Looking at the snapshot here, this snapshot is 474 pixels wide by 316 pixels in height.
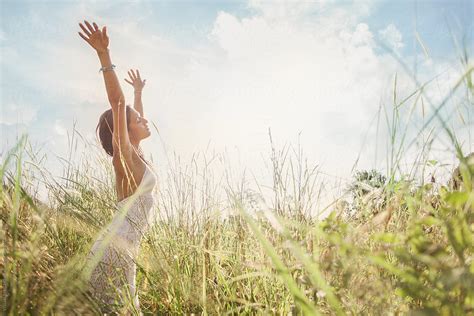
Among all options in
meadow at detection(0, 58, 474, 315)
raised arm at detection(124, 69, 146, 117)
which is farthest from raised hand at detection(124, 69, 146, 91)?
meadow at detection(0, 58, 474, 315)

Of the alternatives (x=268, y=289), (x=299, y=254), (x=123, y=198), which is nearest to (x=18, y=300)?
(x=299, y=254)

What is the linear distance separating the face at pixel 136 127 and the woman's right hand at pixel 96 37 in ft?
3.13

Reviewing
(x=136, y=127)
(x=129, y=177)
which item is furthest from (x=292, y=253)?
(x=136, y=127)

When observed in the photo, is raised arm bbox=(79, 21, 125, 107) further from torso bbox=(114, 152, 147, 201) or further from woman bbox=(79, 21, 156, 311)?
torso bbox=(114, 152, 147, 201)

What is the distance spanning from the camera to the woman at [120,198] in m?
1.77

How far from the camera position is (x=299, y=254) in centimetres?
77

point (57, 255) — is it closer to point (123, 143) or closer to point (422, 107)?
point (123, 143)

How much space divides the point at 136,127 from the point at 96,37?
1.08m

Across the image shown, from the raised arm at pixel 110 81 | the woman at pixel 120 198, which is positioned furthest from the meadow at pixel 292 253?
the raised arm at pixel 110 81

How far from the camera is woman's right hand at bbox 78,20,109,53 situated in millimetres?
2831

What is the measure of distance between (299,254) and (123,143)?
92.2 inches

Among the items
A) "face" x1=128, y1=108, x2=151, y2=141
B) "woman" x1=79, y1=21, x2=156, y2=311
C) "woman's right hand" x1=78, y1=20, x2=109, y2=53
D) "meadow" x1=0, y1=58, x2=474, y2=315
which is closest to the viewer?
"meadow" x1=0, y1=58, x2=474, y2=315

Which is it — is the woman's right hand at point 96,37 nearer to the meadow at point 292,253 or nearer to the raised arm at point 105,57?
the raised arm at point 105,57

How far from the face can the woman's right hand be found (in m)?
0.96
